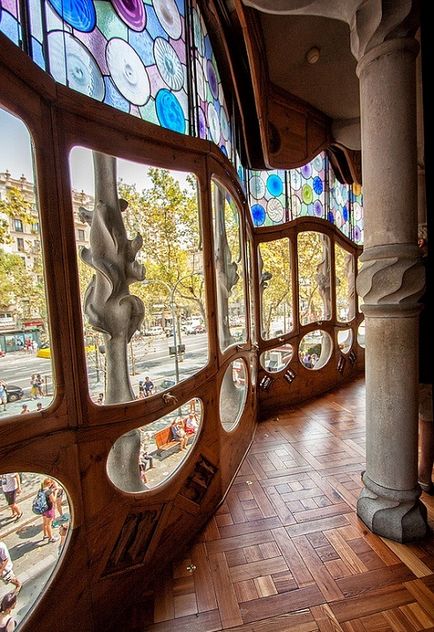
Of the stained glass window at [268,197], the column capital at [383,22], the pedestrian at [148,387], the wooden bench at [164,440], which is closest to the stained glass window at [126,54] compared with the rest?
the column capital at [383,22]

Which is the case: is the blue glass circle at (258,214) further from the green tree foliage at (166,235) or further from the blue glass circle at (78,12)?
the blue glass circle at (78,12)

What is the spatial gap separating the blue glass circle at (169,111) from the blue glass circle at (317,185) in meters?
3.19

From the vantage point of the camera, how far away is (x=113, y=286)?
136 cm

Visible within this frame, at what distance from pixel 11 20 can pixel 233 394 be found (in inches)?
102

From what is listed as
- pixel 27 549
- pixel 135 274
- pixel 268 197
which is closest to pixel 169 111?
pixel 135 274

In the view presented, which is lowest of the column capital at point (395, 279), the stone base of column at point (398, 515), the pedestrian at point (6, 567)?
the stone base of column at point (398, 515)

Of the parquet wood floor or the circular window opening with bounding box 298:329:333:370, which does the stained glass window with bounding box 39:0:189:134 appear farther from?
the circular window opening with bounding box 298:329:333:370

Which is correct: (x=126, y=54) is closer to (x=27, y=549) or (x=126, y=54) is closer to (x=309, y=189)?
(x=27, y=549)

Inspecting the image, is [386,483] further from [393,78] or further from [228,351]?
[393,78]

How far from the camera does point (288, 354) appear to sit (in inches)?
166

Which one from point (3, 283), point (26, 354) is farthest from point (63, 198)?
point (26, 354)

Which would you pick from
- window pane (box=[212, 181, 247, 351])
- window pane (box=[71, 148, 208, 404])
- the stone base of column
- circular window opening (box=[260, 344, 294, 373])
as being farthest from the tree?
circular window opening (box=[260, 344, 294, 373])

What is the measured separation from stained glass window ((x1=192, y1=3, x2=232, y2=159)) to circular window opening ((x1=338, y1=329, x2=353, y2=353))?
3.47 metres

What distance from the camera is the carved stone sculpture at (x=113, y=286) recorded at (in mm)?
1329
